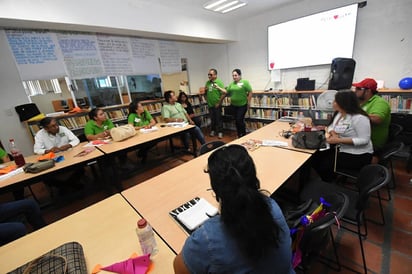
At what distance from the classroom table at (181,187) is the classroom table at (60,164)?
1119 millimetres

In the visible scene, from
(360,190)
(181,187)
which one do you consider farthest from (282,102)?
(181,187)

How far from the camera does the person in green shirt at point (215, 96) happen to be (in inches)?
185

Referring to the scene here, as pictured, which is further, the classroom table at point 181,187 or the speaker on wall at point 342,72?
the speaker on wall at point 342,72

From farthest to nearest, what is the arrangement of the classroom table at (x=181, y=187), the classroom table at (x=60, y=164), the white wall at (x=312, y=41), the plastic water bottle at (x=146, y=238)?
the white wall at (x=312, y=41) < the classroom table at (x=60, y=164) < the classroom table at (x=181, y=187) < the plastic water bottle at (x=146, y=238)

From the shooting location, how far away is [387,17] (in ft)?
10.4

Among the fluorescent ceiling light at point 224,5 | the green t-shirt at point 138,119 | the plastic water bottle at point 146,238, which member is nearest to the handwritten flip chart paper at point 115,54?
the green t-shirt at point 138,119

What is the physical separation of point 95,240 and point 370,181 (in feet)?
6.20

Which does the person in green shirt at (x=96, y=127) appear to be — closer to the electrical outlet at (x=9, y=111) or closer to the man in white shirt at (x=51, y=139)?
the man in white shirt at (x=51, y=139)

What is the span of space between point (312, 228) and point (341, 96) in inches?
62.4

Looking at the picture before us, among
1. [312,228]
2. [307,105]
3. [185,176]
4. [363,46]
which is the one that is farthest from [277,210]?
[363,46]

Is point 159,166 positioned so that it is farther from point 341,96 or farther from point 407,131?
point 407,131

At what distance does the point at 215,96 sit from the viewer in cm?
488

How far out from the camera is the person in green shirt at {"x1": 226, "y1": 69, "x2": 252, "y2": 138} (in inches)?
170

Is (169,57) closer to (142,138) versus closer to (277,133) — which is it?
(142,138)
